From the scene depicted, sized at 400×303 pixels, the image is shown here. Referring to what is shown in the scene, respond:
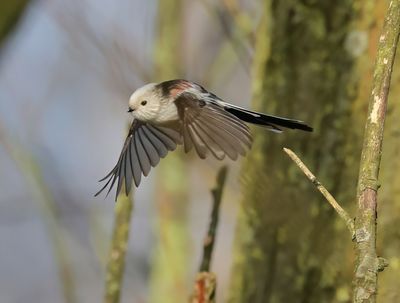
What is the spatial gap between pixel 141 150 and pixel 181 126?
99 millimetres

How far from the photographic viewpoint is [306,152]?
195 cm

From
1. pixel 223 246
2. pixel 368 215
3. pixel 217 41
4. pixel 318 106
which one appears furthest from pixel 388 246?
pixel 223 246

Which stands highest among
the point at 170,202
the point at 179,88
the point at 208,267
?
the point at 170,202

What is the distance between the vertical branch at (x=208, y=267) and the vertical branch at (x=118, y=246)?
0.17 m

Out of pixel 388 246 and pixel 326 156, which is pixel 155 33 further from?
pixel 388 246

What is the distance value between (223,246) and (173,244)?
1.74 m

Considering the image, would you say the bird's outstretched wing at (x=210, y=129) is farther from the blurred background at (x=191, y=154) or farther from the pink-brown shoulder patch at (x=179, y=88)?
the blurred background at (x=191, y=154)

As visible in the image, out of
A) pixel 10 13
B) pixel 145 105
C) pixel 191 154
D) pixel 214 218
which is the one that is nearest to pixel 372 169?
pixel 145 105

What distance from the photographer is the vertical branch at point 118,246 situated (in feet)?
5.57

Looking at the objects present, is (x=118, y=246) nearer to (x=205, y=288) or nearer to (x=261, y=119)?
(x=205, y=288)

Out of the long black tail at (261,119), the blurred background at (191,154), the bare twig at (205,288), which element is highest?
the blurred background at (191,154)

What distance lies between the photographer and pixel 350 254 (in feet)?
5.98

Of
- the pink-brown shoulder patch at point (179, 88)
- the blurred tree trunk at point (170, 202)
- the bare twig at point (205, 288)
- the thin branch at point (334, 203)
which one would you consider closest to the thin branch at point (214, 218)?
the bare twig at point (205, 288)

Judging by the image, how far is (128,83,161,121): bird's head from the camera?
58.0 inches
